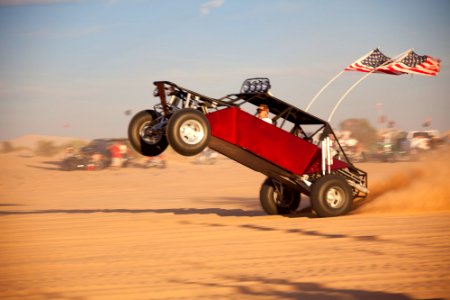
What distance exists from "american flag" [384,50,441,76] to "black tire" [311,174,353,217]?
3005mm

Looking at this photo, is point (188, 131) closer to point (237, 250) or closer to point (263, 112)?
point (263, 112)

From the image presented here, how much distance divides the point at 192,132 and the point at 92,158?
26.8 metres

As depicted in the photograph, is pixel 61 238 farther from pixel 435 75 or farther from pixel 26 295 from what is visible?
pixel 435 75

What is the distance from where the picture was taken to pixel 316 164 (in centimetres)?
1330

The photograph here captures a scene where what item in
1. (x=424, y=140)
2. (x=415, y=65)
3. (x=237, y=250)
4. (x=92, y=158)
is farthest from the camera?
(x=424, y=140)

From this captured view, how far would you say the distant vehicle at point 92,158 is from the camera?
123ft

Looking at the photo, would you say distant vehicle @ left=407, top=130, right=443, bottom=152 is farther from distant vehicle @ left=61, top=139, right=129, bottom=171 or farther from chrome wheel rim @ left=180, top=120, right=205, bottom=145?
chrome wheel rim @ left=180, top=120, right=205, bottom=145

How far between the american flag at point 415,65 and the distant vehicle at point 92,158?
993 inches

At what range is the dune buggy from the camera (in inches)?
496

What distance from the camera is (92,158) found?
38000 mm

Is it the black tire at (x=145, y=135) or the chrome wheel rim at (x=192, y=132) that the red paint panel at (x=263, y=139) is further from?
the black tire at (x=145, y=135)

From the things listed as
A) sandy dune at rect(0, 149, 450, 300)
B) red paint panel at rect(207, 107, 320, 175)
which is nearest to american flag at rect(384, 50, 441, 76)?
sandy dune at rect(0, 149, 450, 300)

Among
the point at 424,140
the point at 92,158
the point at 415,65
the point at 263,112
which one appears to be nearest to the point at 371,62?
the point at 415,65

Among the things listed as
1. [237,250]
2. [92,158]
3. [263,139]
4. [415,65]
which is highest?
[415,65]
